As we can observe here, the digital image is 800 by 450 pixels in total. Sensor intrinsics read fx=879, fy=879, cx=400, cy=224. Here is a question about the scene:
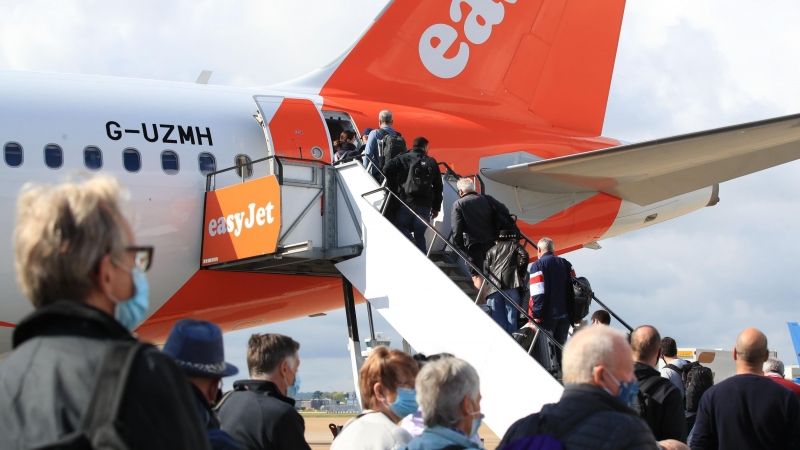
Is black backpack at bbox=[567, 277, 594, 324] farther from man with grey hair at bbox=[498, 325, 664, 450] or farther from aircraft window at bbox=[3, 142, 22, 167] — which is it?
aircraft window at bbox=[3, 142, 22, 167]

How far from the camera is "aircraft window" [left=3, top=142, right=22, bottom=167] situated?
9.73m

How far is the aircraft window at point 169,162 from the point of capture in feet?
35.4

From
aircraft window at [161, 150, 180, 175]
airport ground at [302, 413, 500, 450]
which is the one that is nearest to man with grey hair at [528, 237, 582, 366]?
airport ground at [302, 413, 500, 450]

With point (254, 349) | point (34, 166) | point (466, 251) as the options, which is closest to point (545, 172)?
point (466, 251)

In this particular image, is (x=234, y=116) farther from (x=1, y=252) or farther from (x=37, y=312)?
(x=37, y=312)

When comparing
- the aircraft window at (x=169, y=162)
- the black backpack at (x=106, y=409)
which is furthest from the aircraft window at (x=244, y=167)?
the black backpack at (x=106, y=409)

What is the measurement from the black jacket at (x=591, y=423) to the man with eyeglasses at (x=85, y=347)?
5.18ft

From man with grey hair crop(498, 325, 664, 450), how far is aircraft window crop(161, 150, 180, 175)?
8.10 metres

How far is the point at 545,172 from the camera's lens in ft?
40.6

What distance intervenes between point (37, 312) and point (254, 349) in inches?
101

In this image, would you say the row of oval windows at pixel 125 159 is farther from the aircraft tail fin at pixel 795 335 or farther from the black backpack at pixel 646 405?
the aircraft tail fin at pixel 795 335

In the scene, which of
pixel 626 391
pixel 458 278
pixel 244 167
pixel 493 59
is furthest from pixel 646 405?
pixel 493 59

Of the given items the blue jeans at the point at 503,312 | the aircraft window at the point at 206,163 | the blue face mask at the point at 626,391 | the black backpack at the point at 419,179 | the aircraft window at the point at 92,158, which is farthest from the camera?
the aircraft window at the point at 206,163

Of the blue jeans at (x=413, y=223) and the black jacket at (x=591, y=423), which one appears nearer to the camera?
the black jacket at (x=591, y=423)
